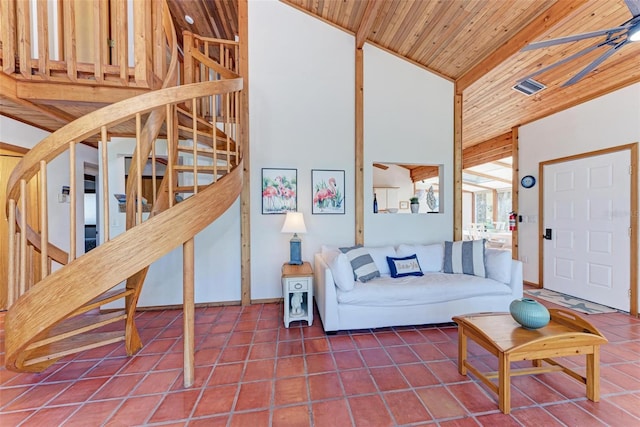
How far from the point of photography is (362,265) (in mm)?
3152

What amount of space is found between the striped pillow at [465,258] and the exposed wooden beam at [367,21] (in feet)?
9.91

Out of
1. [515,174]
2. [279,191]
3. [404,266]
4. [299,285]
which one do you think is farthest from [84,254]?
[515,174]

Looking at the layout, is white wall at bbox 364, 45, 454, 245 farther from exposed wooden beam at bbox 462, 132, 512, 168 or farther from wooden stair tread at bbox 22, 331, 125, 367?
wooden stair tread at bbox 22, 331, 125, 367

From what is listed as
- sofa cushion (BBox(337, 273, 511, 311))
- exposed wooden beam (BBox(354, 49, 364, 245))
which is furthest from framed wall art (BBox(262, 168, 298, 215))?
sofa cushion (BBox(337, 273, 511, 311))

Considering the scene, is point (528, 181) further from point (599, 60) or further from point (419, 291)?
point (419, 291)

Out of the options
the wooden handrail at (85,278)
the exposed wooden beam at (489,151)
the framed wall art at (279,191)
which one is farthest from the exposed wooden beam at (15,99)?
the exposed wooden beam at (489,151)

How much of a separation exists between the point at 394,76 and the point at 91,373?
189 inches

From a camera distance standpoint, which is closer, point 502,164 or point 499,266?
point 499,266

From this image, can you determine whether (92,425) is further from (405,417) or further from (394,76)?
(394,76)

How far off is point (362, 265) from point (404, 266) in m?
0.58

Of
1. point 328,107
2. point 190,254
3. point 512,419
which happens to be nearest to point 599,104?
point 328,107

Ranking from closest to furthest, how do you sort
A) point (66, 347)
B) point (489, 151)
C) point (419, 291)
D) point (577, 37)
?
point (577, 37) < point (66, 347) < point (419, 291) < point (489, 151)

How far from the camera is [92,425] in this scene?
5.21ft

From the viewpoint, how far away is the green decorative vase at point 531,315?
1.79 meters
